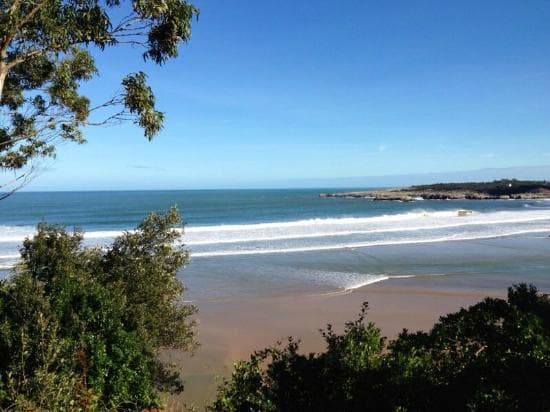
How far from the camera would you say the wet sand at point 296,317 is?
475 inches

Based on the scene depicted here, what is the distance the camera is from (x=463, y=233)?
4134 centimetres

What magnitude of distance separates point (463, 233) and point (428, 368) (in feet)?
125

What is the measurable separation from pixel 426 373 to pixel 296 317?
10.3 meters

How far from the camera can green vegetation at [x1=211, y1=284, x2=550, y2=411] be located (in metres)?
5.20

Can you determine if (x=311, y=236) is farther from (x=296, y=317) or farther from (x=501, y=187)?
(x=501, y=187)

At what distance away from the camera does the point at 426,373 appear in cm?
598

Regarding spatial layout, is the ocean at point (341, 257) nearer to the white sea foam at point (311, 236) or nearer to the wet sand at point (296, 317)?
the white sea foam at point (311, 236)

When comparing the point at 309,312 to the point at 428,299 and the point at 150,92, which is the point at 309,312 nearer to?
the point at 428,299

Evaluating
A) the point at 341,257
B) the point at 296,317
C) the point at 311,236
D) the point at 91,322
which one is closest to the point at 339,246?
the point at 341,257

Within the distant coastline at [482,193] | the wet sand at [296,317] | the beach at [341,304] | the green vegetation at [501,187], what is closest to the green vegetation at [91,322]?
the beach at [341,304]

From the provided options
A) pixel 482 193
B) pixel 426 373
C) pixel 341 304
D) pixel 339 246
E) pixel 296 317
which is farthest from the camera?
pixel 482 193

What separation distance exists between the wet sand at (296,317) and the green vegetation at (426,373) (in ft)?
13.6

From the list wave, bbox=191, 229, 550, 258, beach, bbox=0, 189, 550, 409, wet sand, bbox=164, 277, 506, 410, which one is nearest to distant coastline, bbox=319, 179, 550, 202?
wave, bbox=191, 229, 550, 258

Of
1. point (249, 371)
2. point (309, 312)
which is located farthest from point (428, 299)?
point (249, 371)
